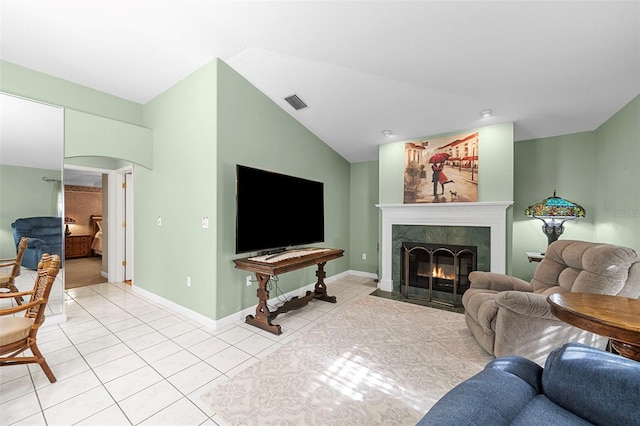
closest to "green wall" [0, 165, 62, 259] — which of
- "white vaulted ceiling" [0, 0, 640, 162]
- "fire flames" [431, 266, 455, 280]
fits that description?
"white vaulted ceiling" [0, 0, 640, 162]

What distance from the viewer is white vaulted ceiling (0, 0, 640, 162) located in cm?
202

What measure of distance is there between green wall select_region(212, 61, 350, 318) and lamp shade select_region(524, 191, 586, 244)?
3144 mm

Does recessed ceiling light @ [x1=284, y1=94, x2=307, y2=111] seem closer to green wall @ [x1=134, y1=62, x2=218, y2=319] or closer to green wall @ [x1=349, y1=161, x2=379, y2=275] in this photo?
green wall @ [x1=134, y1=62, x2=218, y2=319]

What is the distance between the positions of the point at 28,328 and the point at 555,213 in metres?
5.30

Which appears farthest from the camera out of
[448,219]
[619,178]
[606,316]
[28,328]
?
[448,219]

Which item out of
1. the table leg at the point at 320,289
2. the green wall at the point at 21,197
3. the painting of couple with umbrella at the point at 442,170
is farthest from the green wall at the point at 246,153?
the green wall at the point at 21,197

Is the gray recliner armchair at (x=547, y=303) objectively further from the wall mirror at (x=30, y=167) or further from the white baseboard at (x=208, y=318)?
the wall mirror at (x=30, y=167)

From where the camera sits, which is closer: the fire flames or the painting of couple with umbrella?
the painting of couple with umbrella

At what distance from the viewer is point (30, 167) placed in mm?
2855

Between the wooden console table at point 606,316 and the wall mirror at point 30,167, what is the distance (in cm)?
450

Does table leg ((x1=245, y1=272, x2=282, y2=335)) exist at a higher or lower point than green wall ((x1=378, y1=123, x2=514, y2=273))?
lower

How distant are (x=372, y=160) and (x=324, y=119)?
1679 mm

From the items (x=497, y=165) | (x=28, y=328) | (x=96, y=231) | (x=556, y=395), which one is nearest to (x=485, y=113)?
(x=497, y=165)

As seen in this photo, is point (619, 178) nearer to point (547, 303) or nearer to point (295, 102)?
point (547, 303)
